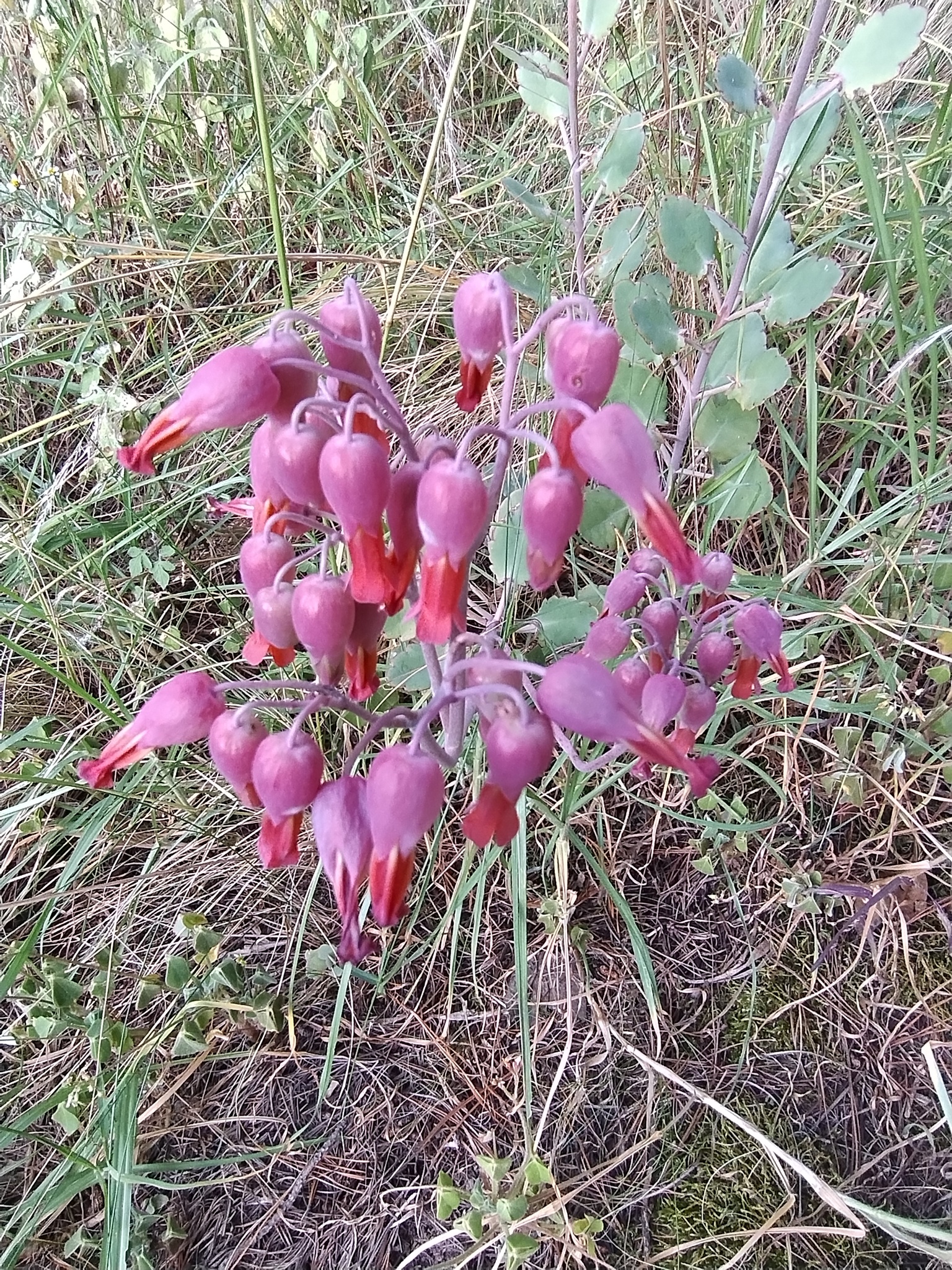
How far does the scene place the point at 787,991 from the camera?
4.17ft

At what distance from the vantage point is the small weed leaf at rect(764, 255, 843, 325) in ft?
3.36

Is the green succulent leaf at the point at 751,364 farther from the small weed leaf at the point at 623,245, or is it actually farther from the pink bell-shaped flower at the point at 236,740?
the pink bell-shaped flower at the point at 236,740

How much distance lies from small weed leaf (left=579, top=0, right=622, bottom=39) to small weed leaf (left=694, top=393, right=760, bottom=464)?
0.48 meters

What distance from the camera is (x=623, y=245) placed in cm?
121

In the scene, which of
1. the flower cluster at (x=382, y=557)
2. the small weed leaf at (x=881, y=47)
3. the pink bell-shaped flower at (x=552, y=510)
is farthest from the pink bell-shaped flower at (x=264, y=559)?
the small weed leaf at (x=881, y=47)

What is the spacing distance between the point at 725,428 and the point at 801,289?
20 cm

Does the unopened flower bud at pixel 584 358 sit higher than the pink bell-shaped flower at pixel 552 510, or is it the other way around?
Answer: the unopened flower bud at pixel 584 358

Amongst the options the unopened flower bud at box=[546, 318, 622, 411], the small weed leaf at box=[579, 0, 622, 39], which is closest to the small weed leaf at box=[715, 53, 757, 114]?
the small weed leaf at box=[579, 0, 622, 39]

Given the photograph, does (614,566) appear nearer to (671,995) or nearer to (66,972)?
(671,995)

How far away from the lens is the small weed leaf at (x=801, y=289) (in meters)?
1.02

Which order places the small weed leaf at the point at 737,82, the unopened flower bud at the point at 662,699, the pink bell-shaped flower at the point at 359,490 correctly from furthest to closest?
the small weed leaf at the point at 737,82
the unopened flower bud at the point at 662,699
the pink bell-shaped flower at the point at 359,490

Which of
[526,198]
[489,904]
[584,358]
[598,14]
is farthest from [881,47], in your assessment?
[489,904]

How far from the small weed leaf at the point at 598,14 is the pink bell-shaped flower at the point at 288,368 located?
712mm

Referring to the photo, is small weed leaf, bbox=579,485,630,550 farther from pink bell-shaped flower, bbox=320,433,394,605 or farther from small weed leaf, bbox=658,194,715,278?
pink bell-shaped flower, bbox=320,433,394,605
